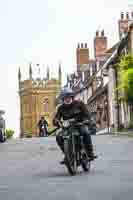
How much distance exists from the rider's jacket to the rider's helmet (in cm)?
8

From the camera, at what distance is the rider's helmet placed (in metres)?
14.0

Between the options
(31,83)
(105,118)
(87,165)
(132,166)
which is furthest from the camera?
(31,83)

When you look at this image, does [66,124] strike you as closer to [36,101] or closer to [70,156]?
[70,156]

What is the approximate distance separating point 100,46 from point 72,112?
86.1 metres

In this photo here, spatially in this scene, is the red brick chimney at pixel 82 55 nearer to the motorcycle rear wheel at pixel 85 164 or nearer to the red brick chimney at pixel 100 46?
the red brick chimney at pixel 100 46

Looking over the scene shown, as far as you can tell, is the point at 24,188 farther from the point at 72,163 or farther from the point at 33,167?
the point at 33,167

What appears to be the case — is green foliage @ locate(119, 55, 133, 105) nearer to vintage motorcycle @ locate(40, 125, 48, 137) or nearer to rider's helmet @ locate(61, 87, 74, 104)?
vintage motorcycle @ locate(40, 125, 48, 137)

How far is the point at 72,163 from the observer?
1383cm

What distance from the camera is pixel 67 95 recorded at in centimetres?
1402

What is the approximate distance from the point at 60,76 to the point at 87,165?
172344 mm

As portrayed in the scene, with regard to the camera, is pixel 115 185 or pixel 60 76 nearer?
pixel 115 185

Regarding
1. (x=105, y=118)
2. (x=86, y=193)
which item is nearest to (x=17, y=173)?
(x=86, y=193)

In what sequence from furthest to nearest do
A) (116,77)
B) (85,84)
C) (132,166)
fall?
(85,84)
(116,77)
(132,166)

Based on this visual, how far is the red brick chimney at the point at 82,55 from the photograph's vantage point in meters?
110
